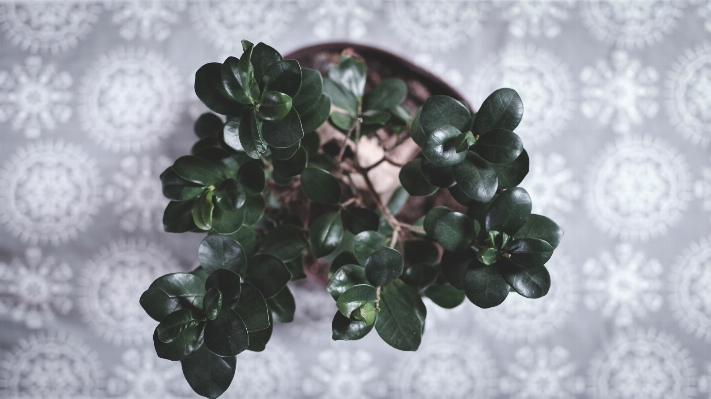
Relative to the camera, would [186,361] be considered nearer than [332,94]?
Yes

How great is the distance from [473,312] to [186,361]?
66 cm

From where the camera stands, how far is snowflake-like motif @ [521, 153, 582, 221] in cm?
104

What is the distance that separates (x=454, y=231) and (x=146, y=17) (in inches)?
33.0

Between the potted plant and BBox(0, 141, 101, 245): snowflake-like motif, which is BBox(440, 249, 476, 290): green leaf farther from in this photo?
BBox(0, 141, 101, 245): snowflake-like motif

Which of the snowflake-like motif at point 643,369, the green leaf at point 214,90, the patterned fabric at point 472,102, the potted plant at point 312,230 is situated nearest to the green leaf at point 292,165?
the potted plant at point 312,230

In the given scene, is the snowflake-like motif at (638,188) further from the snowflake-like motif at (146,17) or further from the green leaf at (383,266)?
the snowflake-like motif at (146,17)

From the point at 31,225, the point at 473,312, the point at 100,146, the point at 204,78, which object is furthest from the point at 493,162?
the point at 31,225

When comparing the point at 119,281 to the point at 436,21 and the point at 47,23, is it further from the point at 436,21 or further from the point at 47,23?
the point at 436,21

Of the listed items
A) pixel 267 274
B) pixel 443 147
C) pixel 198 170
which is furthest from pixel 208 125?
pixel 443 147

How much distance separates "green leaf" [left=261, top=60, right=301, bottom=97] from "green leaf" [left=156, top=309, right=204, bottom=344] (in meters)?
0.26

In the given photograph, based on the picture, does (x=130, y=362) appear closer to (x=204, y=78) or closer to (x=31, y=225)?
(x=31, y=225)

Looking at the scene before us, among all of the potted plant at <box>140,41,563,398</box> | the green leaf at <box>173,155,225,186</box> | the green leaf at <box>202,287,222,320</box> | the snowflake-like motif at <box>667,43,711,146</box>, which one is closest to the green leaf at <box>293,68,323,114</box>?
the potted plant at <box>140,41,563,398</box>

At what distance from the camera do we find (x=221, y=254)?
1.89ft

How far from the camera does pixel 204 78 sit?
1.68ft
